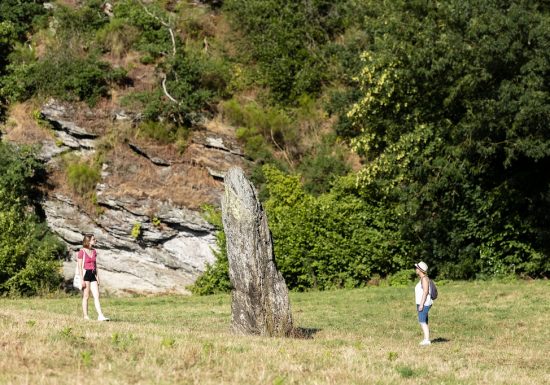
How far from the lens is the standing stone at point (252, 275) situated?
16292 mm

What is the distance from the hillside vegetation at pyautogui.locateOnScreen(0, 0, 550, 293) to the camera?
28.4 meters

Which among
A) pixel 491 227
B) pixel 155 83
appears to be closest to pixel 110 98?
pixel 155 83

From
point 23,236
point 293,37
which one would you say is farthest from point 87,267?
point 293,37

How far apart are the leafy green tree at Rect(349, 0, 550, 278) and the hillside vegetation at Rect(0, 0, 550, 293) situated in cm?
7

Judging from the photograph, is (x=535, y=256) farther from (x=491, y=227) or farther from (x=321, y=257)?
(x=321, y=257)

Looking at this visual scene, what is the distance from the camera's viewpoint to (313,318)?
2247 centimetres

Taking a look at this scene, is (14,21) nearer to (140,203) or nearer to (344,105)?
(140,203)

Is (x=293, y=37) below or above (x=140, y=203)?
above

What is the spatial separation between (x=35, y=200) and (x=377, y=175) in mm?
14766

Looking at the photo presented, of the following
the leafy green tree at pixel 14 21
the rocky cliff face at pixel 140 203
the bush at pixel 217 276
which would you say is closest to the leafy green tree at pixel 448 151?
the bush at pixel 217 276

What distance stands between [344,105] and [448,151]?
23.3 feet

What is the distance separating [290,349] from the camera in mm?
13398

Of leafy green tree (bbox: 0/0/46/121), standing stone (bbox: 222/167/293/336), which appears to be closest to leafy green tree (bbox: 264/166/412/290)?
standing stone (bbox: 222/167/293/336)

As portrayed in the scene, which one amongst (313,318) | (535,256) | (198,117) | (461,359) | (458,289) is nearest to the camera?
(461,359)
